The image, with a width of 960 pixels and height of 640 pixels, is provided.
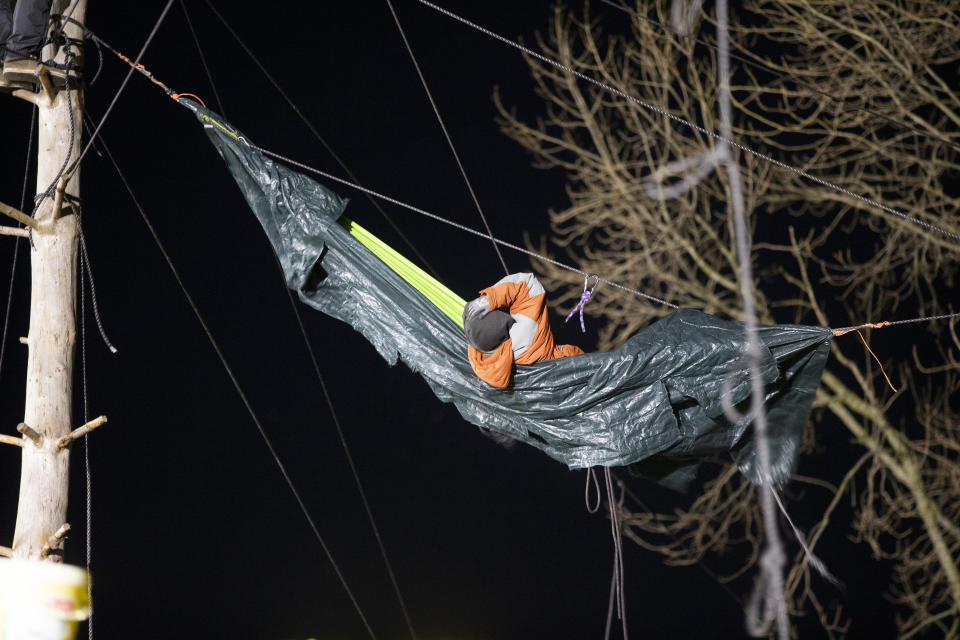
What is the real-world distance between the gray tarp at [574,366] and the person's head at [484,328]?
0.13 m

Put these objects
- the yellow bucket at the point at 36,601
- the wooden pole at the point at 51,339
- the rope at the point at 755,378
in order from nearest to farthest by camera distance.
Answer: the rope at the point at 755,378, the yellow bucket at the point at 36,601, the wooden pole at the point at 51,339

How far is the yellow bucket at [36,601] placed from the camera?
2.36 meters

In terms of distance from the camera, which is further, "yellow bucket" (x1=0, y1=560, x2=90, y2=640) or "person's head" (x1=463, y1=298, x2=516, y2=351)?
"person's head" (x1=463, y1=298, x2=516, y2=351)

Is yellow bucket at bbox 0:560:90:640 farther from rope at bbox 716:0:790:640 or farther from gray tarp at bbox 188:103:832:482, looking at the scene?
rope at bbox 716:0:790:640

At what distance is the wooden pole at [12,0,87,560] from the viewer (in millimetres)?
2699

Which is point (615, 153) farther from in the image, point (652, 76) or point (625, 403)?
point (625, 403)

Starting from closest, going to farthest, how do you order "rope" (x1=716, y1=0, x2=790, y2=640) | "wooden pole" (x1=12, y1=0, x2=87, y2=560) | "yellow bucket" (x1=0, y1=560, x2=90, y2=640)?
"rope" (x1=716, y1=0, x2=790, y2=640), "yellow bucket" (x1=0, y1=560, x2=90, y2=640), "wooden pole" (x1=12, y1=0, x2=87, y2=560)

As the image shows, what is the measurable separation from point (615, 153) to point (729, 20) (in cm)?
129

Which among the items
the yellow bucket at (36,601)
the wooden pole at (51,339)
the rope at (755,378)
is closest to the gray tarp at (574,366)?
the rope at (755,378)

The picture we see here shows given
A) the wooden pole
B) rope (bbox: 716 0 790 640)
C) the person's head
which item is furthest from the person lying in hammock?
the wooden pole

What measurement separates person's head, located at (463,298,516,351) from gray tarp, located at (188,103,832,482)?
A: 0.42 ft

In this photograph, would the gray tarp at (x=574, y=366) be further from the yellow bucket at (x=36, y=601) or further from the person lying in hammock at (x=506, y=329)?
the yellow bucket at (x=36, y=601)

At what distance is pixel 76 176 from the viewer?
117 inches

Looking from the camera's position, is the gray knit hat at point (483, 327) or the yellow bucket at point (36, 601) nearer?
the yellow bucket at point (36, 601)
